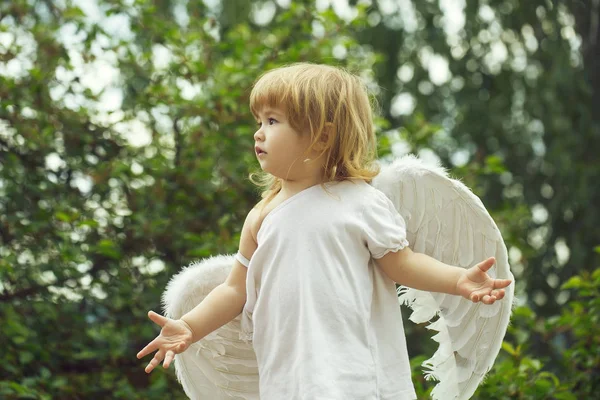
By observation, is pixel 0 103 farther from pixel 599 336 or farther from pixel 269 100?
pixel 599 336

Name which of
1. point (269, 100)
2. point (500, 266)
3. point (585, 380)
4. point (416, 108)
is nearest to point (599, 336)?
point (585, 380)

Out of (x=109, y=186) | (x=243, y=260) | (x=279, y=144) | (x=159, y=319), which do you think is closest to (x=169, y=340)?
(x=159, y=319)

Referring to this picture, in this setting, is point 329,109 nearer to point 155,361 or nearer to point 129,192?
point 155,361

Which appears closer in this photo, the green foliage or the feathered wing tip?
the feathered wing tip

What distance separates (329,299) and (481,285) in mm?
354

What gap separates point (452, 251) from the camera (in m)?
2.45

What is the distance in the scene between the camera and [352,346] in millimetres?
2168

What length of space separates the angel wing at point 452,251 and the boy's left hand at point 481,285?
26 cm

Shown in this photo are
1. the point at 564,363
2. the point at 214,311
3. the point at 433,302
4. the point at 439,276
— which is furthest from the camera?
the point at 564,363

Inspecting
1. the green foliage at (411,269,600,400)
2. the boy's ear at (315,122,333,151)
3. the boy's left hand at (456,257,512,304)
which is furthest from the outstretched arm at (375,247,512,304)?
the green foliage at (411,269,600,400)

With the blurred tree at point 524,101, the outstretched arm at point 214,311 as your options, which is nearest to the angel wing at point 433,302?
the outstretched arm at point 214,311

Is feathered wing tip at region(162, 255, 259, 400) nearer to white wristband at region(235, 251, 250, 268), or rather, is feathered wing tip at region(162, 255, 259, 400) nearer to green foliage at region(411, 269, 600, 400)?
white wristband at region(235, 251, 250, 268)

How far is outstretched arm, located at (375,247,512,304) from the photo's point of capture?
6.90ft

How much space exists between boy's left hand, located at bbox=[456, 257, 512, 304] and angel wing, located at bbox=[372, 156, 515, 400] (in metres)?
0.26
